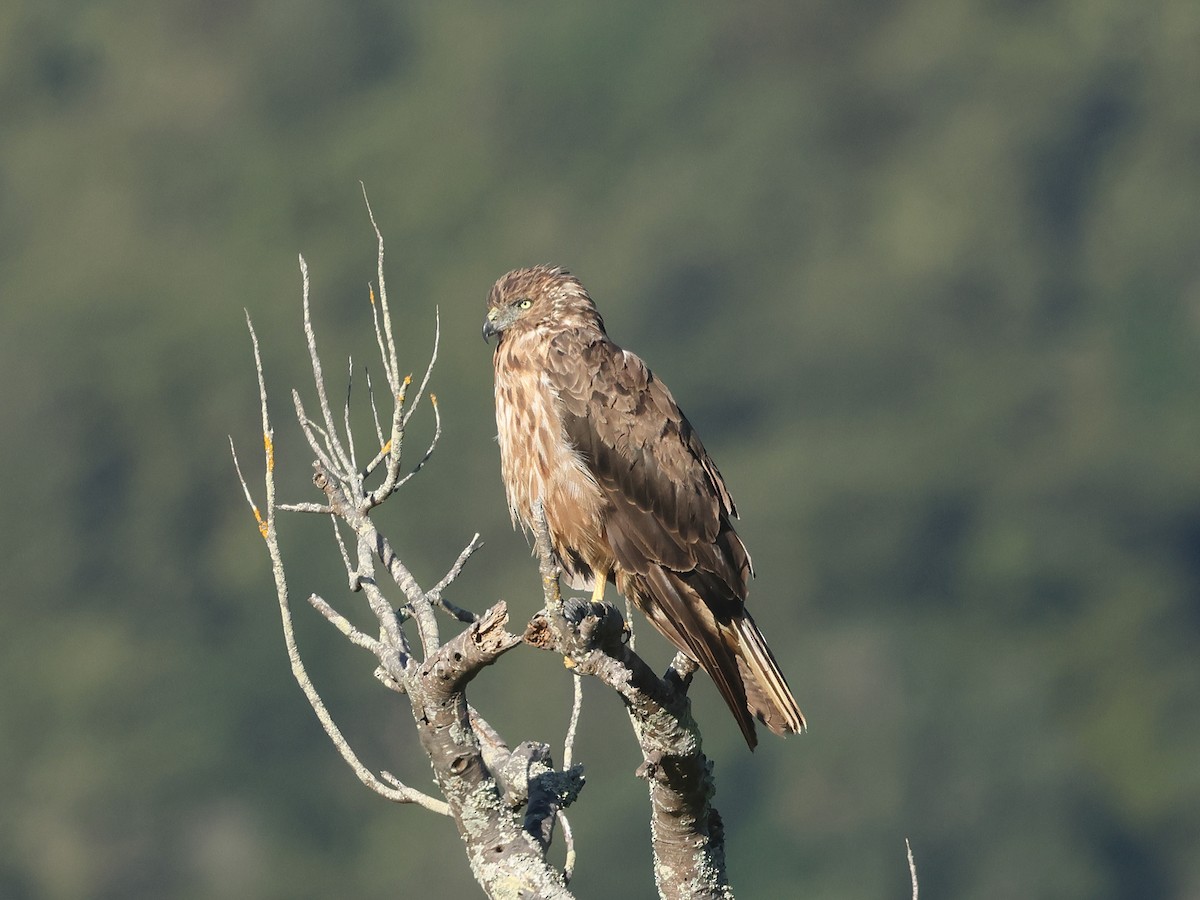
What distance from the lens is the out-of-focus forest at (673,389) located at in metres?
48.3

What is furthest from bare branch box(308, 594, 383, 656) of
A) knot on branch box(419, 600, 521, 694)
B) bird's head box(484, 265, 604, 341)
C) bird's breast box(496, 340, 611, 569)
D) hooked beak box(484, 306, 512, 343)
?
hooked beak box(484, 306, 512, 343)

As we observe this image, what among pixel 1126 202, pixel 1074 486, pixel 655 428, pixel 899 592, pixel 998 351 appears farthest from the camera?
pixel 1126 202

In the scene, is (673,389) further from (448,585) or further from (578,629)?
(578,629)

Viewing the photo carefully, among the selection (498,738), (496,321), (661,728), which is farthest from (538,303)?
(661,728)

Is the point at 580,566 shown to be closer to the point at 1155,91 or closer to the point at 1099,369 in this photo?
the point at 1099,369

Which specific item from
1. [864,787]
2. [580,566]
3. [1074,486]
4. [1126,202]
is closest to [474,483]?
[864,787]

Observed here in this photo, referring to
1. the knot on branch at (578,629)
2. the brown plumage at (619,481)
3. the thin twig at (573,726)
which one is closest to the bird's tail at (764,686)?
the brown plumage at (619,481)

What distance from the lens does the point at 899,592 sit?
55.0 metres

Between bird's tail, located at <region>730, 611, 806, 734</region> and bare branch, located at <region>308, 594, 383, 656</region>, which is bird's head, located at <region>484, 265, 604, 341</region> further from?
bare branch, located at <region>308, 594, 383, 656</region>

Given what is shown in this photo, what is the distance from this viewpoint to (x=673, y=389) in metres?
52.0

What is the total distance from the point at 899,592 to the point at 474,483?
12.1m

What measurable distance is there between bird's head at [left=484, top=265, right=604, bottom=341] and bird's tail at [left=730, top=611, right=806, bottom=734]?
1.49 m

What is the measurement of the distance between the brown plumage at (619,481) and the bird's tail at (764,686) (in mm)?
11

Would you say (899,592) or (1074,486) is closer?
(899,592)
